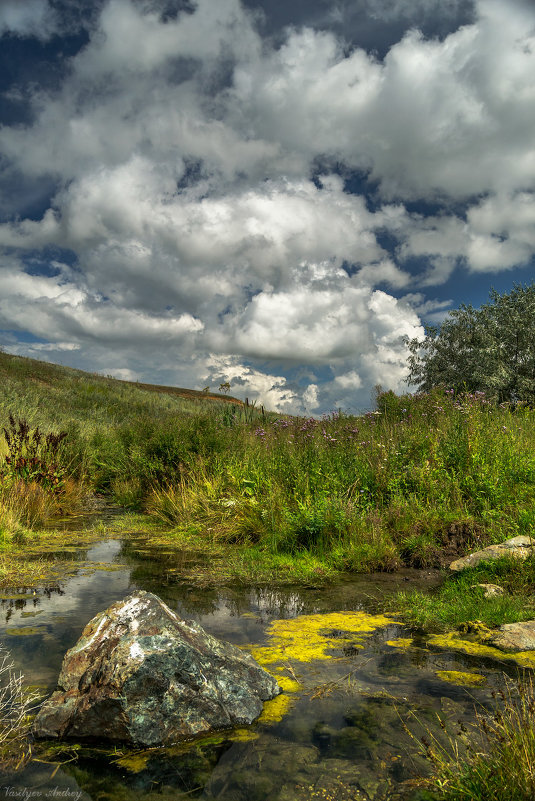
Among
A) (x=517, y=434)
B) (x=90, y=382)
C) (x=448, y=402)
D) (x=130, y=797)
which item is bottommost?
(x=130, y=797)

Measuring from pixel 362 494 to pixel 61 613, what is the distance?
4.51 meters

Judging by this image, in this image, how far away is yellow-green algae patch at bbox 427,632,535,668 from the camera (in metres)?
3.63

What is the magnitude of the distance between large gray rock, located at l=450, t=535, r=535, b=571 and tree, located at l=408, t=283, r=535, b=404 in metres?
18.2

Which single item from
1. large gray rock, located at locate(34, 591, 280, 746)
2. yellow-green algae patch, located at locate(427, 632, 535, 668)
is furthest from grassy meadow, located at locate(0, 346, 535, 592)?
large gray rock, located at locate(34, 591, 280, 746)

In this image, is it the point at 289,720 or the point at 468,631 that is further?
the point at 468,631

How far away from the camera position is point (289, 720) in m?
Result: 2.92

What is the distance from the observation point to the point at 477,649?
386 cm

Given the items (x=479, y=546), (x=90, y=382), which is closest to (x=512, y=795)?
(x=479, y=546)

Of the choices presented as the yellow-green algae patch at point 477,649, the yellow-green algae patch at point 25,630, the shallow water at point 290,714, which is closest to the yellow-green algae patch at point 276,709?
the shallow water at point 290,714

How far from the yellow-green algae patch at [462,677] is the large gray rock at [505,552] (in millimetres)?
2163

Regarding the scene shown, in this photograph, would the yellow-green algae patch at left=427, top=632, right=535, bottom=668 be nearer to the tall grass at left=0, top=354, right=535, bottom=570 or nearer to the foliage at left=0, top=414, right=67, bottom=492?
the tall grass at left=0, top=354, right=535, bottom=570

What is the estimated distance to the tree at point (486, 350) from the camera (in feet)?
76.4

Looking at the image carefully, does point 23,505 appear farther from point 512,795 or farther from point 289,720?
point 512,795

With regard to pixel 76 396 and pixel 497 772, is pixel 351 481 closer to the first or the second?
pixel 497 772
